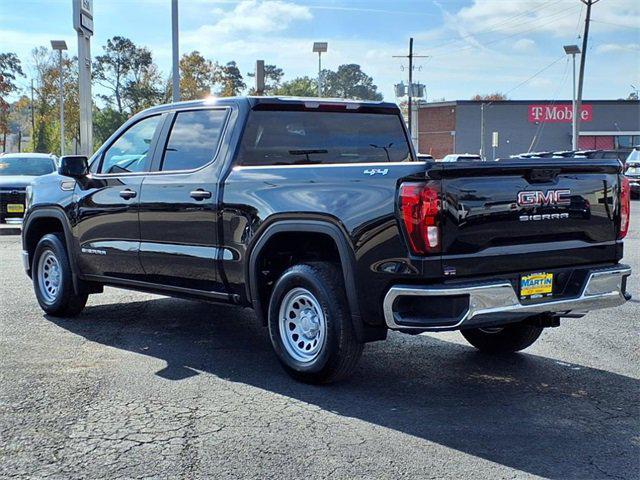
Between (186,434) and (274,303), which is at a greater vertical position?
(274,303)

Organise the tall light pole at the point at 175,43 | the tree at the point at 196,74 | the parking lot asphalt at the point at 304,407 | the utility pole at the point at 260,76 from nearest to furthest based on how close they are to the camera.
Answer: the parking lot asphalt at the point at 304,407 < the utility pole at the point at 260,76 < the tall light pole at the point at 175,43 < the tree at the point at 196,74

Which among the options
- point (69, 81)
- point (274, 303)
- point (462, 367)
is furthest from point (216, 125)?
point (69, 81)

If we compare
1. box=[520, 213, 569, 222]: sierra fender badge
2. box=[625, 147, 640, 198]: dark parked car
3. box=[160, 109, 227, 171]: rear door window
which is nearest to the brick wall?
box=[625, 147, 640, 198]: dark parked car

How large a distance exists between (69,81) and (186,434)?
52790 millimetres

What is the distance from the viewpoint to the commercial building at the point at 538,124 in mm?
59875

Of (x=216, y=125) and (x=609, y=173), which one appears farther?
(x=216, y=125)

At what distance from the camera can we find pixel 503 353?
6348mm

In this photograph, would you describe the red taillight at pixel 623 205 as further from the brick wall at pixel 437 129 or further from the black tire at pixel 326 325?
the brick wall at pixel 437 129

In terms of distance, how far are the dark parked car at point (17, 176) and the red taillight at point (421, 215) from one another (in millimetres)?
12010

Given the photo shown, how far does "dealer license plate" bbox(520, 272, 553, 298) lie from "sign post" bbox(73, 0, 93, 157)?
13.0m

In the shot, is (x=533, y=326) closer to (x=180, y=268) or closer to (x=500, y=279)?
(x=500, y=279)

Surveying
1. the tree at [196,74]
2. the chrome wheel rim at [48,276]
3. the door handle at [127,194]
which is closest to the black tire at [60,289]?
the chrome wheel rim at [48,276]

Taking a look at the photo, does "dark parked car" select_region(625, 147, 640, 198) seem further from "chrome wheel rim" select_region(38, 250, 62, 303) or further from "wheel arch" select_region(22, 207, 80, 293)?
"chrome wheel rim" select_region(38, 250, 62, 303)

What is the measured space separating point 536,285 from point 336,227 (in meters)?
1.32
